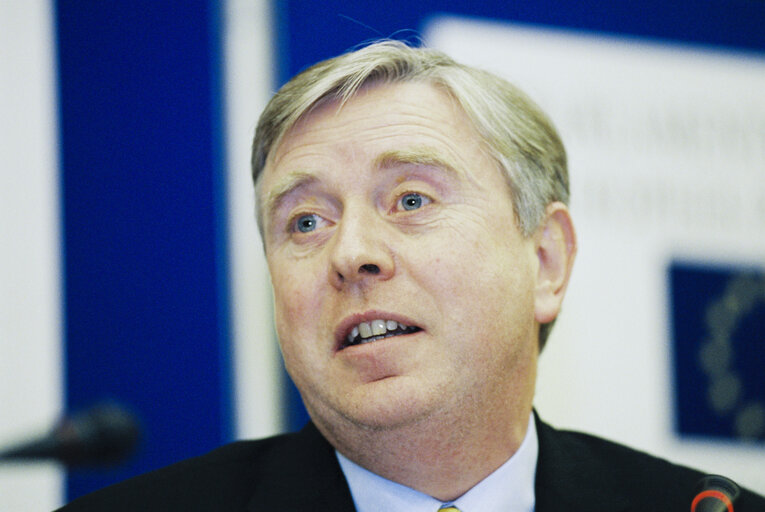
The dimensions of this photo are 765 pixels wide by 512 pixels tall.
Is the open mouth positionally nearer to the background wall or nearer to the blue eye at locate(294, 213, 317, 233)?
the blue eye at locate(294, 213, 317, 233)

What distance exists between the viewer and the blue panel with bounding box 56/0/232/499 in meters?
3.00

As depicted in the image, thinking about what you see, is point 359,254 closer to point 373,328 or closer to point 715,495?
point 373,328

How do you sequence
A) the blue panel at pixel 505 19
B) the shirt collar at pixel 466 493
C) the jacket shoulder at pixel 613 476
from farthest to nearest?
1. the blue panel at pixel 505 19
2. the jacket shoulder at pixel 613 476
3. the shirt collar at pixel 466 493

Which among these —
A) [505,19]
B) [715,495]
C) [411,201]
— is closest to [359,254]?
[411,201]

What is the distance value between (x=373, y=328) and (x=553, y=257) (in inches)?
22.8

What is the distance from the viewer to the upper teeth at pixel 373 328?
6.41 feet

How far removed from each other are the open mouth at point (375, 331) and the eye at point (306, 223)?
0.30m

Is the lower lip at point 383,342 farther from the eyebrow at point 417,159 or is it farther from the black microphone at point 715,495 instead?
the black microphone at point 715,495

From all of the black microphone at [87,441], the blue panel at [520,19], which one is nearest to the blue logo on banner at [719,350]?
the blue panel at [520,19]

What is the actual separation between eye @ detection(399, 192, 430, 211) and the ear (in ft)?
1.08

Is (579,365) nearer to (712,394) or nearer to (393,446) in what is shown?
(712,394)

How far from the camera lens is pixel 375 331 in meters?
1.95

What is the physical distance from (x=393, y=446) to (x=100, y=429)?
596 millimetres

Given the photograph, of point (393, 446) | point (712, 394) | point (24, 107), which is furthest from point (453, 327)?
point (712, 394)
